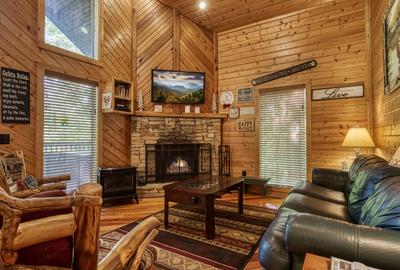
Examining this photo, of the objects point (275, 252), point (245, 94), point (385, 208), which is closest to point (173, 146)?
point (245, 94)

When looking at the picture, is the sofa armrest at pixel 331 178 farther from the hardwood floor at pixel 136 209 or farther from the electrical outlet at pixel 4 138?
the electrical outlet at pixel 4 138

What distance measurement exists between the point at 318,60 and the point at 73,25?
421cm

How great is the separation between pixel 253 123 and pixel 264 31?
1.89 m

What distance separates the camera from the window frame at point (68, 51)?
3203 millimetres

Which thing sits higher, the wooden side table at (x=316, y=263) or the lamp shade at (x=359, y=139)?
the lamp shade at (x=359, y=139)

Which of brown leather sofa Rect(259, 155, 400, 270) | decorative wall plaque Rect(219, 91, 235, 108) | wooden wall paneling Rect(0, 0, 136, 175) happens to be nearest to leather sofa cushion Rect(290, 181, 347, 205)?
brown leather sofa Rect(259, 155, 400, 270)

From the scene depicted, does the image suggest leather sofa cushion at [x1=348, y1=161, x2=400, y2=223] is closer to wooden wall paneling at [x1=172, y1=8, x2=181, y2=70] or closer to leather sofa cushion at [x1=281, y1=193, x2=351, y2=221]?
leather sofa cushion at [x1=281, y1=193, x2=351, y2=221]

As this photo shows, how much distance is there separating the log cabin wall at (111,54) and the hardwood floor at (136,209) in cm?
89

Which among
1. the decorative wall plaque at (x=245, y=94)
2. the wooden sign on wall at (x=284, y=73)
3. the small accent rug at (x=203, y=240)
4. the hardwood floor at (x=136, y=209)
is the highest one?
the wooden sign on wall at (x=284, y=73)

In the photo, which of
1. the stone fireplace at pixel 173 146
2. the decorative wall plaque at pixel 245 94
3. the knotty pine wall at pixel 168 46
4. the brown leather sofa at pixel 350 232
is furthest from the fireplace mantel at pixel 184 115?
the brown leather sofa at pixel 350 232

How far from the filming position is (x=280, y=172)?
4699mm

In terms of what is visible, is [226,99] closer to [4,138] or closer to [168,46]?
[168,46]

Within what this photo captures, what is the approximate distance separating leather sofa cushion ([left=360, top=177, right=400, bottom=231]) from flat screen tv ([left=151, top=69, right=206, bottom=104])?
3927mm

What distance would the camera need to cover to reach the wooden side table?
1.04 m
